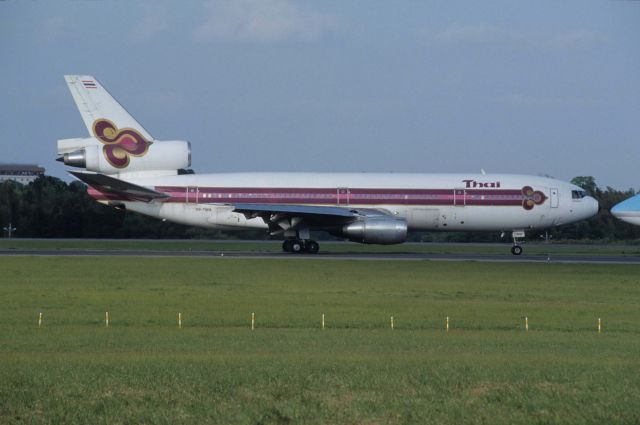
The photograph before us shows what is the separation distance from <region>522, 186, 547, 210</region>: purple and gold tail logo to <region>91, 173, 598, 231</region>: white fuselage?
0.05 m

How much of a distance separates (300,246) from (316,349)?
31693 millimetres

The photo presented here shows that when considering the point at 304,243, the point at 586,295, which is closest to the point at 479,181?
the point at 304,243

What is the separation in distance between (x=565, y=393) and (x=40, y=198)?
71.6 meters

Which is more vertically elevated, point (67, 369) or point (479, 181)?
point (479, 181)

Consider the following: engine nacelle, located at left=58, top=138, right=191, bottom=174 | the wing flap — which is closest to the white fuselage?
engine nacelle, located at left=58, top=138, right=191, bottom=174

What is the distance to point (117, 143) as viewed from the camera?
5022 cm

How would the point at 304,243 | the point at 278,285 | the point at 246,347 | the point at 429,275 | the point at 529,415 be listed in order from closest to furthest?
the point at 529,415, the point at 246,347, the point at 278,285, the point at 429,275, the point at 304,243

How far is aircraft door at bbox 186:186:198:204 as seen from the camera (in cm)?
4906

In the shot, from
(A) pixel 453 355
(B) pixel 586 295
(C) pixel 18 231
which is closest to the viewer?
(A) pixel 453 355

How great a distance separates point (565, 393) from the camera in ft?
42.4

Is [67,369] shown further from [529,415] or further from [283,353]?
[529,415]

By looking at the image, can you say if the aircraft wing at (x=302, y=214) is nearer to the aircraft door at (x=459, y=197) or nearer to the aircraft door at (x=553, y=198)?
the aircraft door at (x=459, y=197)

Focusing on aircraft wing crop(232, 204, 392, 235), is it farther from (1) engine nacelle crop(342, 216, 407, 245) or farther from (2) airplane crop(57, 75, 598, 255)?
(1) engine nacelle crop(342, 216, 407, 245)

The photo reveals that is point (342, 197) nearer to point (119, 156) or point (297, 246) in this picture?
point (297, 246)
